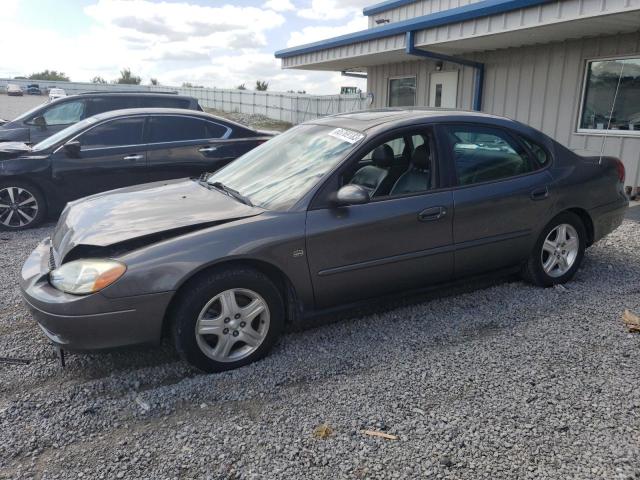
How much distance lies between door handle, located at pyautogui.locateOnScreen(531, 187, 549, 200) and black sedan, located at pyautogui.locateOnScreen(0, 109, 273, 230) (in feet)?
14.6

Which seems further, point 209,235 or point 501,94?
point 501,94

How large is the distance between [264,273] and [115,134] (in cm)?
484

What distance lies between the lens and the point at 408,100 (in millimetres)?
12578

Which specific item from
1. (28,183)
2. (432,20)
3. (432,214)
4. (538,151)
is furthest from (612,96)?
(28,183)

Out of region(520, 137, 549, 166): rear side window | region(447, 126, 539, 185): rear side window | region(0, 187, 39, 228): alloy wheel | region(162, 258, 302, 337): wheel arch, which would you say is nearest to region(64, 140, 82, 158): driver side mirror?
region(0, 187, 39, 228): alloy wheel

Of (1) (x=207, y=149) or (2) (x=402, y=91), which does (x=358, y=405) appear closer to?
(1) (x=207, y=149)

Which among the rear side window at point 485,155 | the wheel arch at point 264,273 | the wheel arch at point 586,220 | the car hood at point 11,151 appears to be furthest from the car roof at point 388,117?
the car hood at point 11,151

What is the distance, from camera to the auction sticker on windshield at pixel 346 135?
147 inches

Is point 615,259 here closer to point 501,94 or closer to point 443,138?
point 443,138

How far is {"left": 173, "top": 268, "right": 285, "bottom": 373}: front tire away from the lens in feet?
10.0

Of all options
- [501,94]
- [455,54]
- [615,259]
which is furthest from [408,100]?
[615,259]

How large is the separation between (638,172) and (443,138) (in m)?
5.68

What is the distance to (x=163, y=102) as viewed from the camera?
32.9 ft

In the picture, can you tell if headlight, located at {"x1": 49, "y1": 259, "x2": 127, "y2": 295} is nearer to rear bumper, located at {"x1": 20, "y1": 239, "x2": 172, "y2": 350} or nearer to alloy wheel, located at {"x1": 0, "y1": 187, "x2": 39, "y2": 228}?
rear bumper, located at {"x1": 20, "y1": 239, "x2": 172, "y2": 350}
